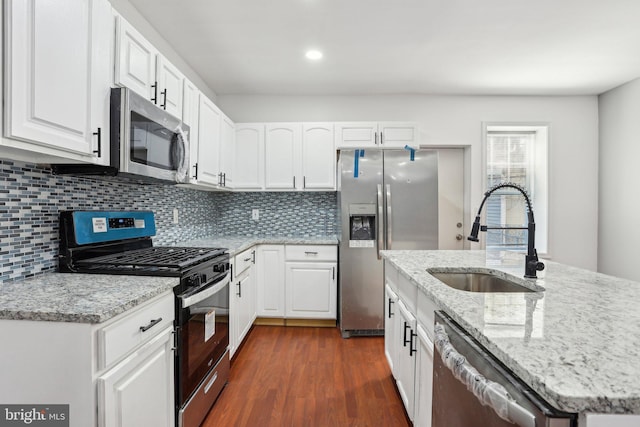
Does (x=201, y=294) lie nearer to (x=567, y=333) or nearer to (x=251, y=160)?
(x=567, y=333)

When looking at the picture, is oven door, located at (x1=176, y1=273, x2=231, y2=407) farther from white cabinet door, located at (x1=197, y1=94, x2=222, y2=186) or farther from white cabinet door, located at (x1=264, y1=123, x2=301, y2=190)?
white cabinet door, located at (x1=264, y1=123, x2=301, y2=190)

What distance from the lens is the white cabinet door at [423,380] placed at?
1241 millimetres

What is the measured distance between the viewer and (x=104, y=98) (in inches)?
52.2

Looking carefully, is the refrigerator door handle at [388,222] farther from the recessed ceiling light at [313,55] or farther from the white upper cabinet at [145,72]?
the white upper cabinet at [145,72]

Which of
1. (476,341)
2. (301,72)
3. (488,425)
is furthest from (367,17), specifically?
(488,425)

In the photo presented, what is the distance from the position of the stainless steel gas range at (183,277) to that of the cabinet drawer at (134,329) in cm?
9

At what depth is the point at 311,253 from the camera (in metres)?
3.01

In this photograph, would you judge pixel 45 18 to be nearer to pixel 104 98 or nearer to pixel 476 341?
pixel 104 98

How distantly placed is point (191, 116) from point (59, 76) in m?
1.13

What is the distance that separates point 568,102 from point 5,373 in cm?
496

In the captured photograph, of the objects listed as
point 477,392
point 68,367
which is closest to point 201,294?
point 68,367

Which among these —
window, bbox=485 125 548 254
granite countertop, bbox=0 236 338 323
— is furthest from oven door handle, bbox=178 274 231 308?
window, bbox=485 125 548 254

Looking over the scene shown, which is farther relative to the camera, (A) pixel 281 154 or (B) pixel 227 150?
(A) pixel 281 154

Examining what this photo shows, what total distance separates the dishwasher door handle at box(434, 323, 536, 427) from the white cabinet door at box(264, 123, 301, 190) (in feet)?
8.45
